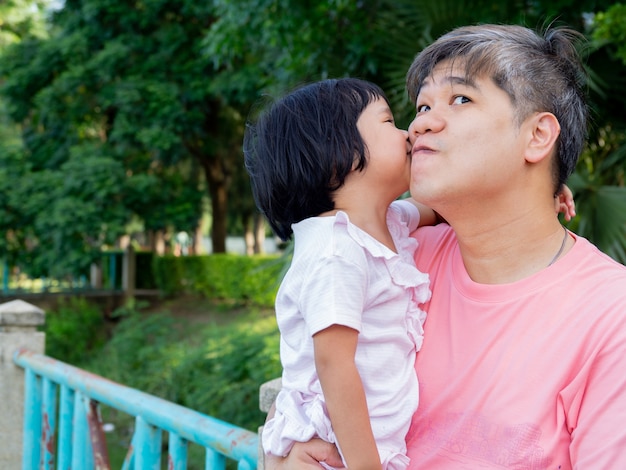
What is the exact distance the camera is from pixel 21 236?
14.1 m

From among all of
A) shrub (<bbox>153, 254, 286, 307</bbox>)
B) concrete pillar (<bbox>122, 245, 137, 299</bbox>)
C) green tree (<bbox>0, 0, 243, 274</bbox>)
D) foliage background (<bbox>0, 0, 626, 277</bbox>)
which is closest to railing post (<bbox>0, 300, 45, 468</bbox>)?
foliage background (<bbox>0, 0, 626, 277</bbox>)

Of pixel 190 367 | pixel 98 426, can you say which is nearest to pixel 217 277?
pixel 190 367

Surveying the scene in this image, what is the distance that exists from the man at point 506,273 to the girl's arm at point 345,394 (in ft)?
0.28

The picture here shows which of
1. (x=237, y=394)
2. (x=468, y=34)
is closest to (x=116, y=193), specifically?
(x=237, y=394)

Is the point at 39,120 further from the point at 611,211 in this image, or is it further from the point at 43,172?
the point at 611,211

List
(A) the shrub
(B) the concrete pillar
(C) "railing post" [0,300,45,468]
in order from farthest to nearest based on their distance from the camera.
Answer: (B) the concrete pillar < (A) the shrub < (C) "railing post" [0,300,45,468]

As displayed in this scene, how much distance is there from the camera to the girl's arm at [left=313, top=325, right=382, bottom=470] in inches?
49.1

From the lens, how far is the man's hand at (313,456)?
4.34 feet

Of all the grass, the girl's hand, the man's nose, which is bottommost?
the grass

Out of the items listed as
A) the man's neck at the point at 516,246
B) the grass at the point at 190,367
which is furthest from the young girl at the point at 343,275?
the grass at the point at 190,367

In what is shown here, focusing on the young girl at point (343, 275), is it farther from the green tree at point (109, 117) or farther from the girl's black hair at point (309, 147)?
the green tree at point (109, 117)

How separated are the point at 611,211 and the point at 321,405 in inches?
120

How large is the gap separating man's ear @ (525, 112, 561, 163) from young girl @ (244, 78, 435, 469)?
0.26m

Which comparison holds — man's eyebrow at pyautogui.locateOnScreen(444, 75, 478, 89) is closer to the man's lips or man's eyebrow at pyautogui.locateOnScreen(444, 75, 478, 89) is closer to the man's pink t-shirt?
the man's lips
